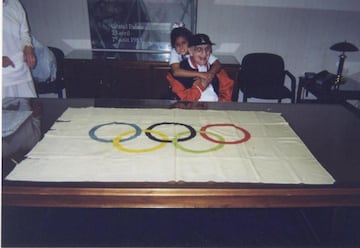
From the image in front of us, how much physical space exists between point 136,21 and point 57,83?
47.4 inches

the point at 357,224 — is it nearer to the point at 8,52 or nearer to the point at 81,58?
the point at 8,52

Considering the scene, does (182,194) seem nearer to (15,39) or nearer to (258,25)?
(15,39)

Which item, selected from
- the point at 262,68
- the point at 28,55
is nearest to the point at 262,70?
the point at 262,68

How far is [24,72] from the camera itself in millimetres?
2883

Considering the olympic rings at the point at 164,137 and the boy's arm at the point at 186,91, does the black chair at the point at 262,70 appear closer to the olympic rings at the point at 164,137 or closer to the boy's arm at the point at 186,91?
the boy's arm at the point at 186,91

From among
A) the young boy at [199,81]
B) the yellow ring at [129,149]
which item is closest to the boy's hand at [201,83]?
the young boy at [199,81]

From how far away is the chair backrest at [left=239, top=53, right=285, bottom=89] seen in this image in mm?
4246

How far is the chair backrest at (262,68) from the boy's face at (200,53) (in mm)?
1616

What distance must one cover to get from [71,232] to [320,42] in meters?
4.01

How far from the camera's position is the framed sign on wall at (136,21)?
4113mm

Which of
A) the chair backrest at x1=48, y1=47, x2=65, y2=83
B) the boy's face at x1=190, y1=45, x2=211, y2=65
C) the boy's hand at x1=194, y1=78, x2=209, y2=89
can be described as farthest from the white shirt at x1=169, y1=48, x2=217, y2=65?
the chair backrest at x1=48, y1=47, x2=65, y2=83

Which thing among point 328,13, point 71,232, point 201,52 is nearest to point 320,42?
point 328,13

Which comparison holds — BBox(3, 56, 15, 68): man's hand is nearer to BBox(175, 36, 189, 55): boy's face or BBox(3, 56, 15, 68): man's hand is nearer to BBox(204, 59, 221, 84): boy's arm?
BBox(175, 36, 189, 55): boy's face

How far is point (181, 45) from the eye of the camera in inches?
118
